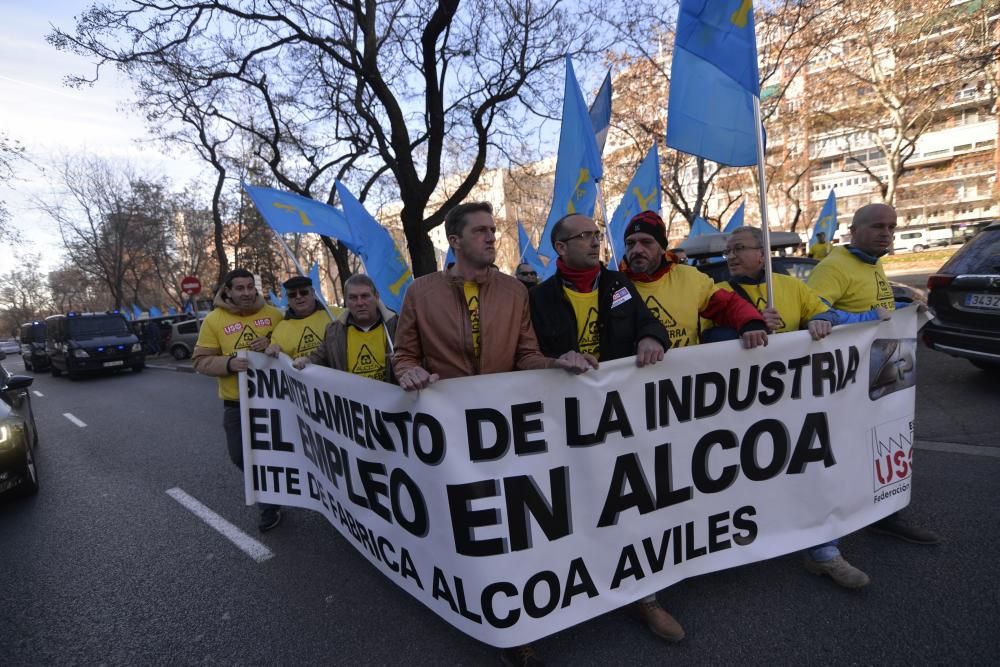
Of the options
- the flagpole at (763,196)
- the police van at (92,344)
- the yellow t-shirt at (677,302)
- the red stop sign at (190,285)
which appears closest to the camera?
the flagpole at (763,196)

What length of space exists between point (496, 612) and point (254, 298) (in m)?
2.94

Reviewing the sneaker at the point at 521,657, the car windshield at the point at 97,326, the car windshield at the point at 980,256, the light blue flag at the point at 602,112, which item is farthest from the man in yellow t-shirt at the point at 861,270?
the car windshield at the point at 97,326

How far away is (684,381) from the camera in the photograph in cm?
237

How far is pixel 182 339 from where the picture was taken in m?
19.5

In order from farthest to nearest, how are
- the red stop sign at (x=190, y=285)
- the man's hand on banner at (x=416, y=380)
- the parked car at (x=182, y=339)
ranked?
the parked car at (x=182, y=339) → the red stop sign at (x=190, y=285) → the man's hand on banner at (x=416, y=380)

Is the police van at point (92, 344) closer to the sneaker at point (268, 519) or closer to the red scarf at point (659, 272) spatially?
the sneaker at point (268, 519)

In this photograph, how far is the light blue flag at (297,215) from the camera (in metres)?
3.99

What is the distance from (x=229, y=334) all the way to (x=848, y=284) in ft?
13.6

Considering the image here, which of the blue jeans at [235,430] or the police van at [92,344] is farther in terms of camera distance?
the police van at [92,344]

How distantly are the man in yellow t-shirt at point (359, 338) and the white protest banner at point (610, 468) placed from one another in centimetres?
37

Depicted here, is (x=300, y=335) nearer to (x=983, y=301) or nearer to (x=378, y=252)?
(x=378, y=252)

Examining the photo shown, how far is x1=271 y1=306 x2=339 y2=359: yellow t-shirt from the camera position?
3684mm

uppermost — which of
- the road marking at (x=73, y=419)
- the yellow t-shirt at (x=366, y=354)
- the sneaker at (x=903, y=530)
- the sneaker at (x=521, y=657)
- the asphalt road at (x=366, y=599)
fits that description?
the yellow t-shirt at (x=366, y=354)

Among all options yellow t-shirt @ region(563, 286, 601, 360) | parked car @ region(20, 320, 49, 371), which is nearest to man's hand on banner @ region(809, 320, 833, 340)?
yellow t-shirt @ region(563, 286, 601, 360)
